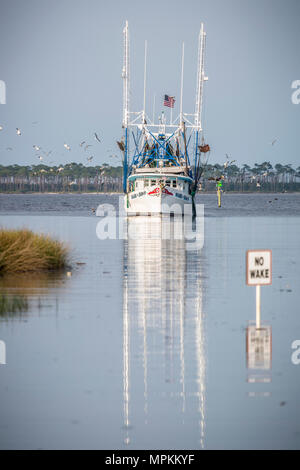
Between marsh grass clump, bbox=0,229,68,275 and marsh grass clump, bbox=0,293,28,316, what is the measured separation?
4.71 m

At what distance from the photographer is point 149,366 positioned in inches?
479

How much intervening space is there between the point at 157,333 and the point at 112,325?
1225 millimetres

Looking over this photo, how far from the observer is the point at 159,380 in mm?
11367

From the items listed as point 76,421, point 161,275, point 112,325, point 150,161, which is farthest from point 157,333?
point 150,161

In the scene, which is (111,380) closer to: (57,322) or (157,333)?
(157,333)

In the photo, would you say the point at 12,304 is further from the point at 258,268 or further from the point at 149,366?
the point at 149,366


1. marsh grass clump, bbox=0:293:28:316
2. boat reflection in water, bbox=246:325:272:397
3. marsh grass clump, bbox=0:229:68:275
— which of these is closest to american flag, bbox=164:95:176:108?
marsh grass clump, bbox=0:229:68:275

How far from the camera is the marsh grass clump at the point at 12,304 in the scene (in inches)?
677

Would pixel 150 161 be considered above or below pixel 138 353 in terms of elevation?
above

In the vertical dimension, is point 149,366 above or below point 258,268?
below

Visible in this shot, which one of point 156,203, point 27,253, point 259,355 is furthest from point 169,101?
point 259,355

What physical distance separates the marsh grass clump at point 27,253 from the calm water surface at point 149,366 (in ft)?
2.75

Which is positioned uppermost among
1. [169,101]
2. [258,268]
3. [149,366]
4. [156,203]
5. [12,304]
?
[169,101]

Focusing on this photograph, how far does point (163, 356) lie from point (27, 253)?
39.3ft
